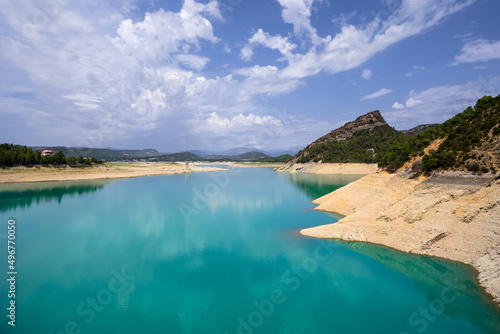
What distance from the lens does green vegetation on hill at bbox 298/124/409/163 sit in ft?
320

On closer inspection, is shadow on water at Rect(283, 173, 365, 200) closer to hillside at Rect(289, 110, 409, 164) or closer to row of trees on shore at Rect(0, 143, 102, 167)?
hillside at Rect(289, 110, 409, 164)

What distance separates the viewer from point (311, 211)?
31.6 metres

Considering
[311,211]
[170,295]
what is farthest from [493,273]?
[311,211]

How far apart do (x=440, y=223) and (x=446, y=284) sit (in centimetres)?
555

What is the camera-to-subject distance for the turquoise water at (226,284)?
11.0m

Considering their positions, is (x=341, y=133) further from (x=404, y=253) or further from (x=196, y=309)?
(x=196, y=309)

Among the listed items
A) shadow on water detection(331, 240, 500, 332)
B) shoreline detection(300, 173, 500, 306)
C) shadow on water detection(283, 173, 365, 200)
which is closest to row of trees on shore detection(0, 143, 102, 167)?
shadow on water detection(283, 173, 365, 200)

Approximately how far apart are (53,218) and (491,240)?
3862 centimetres
